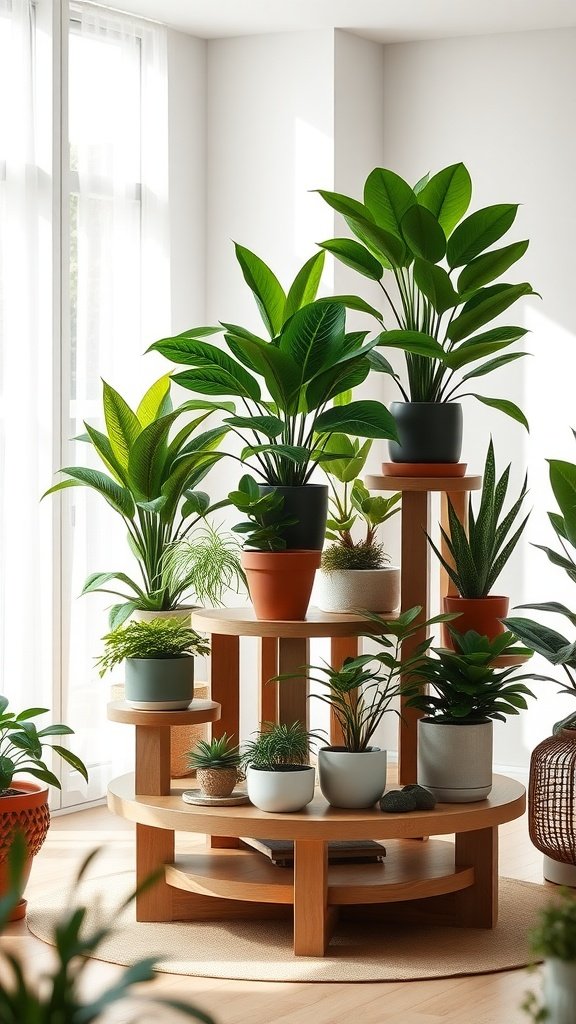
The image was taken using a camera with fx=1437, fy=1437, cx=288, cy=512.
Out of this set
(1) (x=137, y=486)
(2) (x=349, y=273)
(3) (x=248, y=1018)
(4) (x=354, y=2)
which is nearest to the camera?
(3) (x=248, y=1018)

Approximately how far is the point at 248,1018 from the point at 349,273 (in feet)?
10.3

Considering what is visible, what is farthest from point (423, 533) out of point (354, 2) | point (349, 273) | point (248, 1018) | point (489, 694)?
point (354, 2)

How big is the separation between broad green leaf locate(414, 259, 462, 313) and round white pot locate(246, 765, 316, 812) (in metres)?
1.27

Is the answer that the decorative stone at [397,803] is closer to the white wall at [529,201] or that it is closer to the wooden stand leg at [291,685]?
the wooden stand leg at [291,685]

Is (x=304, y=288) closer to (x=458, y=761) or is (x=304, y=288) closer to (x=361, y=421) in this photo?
(x=361, y=421)

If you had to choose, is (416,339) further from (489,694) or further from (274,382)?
(489,694)

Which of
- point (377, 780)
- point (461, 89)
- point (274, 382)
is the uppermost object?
point (461, 89)

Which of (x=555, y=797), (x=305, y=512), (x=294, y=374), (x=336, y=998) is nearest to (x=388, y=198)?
(x=294, y=374)

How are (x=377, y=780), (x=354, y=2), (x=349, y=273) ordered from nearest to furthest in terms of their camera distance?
(x=377, y=780), (x=354, y=2), (x=349, y=273)

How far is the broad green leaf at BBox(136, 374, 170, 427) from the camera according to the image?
15.6 ft

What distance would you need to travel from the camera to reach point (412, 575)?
4.05 meters

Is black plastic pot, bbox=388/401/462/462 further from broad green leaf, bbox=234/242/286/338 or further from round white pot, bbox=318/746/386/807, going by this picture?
round white pot, bbox=318/746/386/807

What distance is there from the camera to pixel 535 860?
4.54 meters

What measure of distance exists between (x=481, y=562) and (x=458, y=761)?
1.88ft
